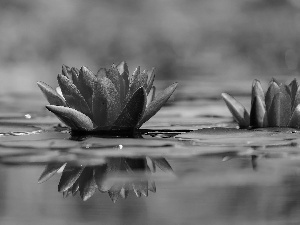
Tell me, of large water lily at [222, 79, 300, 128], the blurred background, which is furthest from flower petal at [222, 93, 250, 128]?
the blurred background

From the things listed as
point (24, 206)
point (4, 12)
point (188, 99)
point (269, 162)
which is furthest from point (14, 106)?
point (4, 12)

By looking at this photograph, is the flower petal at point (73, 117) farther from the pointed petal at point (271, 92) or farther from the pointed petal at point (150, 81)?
the pointed petal at point (271, 92)

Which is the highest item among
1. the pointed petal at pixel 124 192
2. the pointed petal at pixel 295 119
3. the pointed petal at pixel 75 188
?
the pointed petal at pixel 295 119

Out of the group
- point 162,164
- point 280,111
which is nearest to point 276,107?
point 280,111

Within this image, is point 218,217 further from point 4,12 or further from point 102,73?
point 4,12

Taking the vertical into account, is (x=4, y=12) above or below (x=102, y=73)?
above

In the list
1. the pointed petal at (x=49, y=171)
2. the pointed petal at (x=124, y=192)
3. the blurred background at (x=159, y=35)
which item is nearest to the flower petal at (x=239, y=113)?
the pointed petal at (x=49, y=171)
